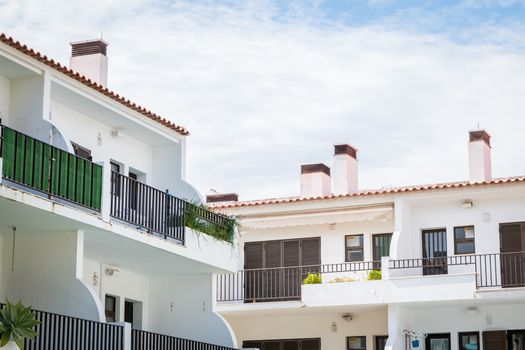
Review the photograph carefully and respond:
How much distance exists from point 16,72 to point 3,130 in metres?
2.87

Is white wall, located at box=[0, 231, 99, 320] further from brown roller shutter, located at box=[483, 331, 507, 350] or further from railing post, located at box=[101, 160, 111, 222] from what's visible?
brown roller shutter, located at box=[483, 331, 507, 350]

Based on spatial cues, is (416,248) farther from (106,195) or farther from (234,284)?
(106,195)


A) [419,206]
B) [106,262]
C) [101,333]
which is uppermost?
[419,206]

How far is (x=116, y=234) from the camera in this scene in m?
24.6

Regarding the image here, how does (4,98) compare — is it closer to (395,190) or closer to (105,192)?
(105,192)

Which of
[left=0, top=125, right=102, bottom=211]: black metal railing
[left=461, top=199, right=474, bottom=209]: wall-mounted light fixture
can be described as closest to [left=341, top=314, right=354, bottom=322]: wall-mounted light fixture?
[left=461, top=199, right=474, bottom=209]: wall-mounted light fixture

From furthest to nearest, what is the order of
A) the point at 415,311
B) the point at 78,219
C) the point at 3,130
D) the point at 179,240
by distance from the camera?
the point at 415,311 → the point at 179,240 → the point at 78,219 → the point at 3,130

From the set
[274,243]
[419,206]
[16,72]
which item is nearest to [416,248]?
[419,206]

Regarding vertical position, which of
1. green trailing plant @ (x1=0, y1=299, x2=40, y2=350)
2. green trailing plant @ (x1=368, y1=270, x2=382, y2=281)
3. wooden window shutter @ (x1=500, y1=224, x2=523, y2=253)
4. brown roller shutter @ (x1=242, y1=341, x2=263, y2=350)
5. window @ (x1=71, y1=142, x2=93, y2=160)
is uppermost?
window @ (x1=71, y1=142, x2=93, y2=160)

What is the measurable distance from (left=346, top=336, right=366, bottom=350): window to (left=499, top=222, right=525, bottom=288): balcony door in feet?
15.9

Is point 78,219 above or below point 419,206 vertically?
below

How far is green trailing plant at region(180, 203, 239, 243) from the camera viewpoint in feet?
91.5

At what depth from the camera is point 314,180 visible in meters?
38.5

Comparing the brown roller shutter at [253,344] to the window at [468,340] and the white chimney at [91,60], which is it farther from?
the white chimney at [91,60]
